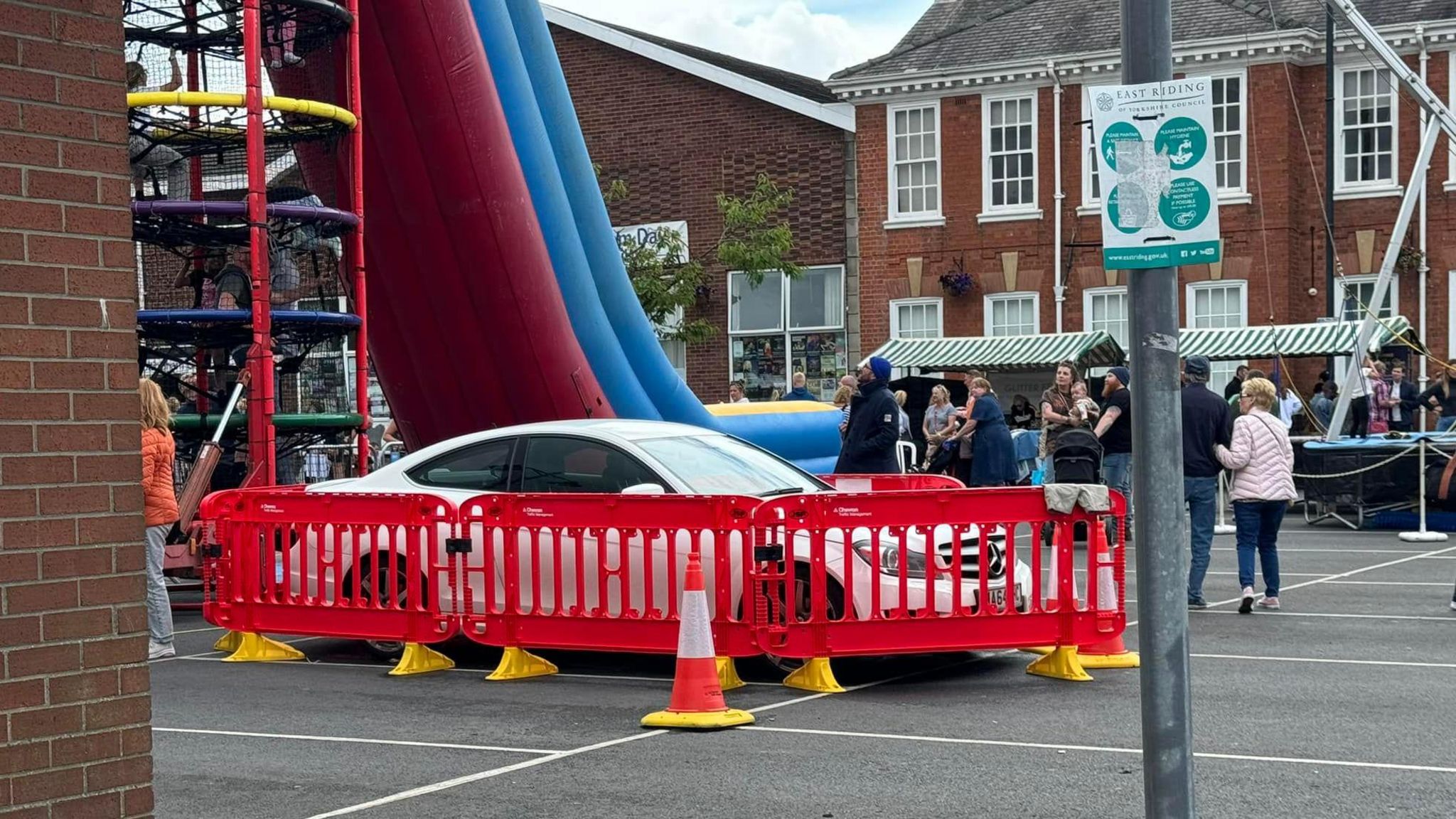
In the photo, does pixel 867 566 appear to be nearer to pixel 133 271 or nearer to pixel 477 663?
pixel 477 663

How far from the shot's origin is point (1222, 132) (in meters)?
30.4

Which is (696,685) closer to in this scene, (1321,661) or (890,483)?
(1321,661)

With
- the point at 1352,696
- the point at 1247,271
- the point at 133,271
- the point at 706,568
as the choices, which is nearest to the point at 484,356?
the point at 706,568

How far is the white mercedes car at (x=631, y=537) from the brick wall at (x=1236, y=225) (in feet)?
66.0

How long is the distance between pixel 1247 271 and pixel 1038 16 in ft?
22.3

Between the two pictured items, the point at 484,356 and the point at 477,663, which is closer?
the point at 477,663

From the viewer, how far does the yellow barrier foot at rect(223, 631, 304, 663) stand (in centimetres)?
1120

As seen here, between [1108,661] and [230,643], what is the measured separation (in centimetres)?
586

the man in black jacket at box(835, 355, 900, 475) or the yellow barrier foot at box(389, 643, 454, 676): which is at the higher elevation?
the man in black jacket at box(835, 355, 900, 475)

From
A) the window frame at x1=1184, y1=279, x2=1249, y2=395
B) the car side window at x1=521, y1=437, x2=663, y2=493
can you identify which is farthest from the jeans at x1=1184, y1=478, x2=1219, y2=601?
the window frame at x1=1184, y1=279, x2=1249, y2=395

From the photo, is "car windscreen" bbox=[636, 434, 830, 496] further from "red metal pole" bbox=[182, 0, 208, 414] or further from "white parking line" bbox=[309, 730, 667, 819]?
"red metal pole" bbox=[182, 0, 208, 414]

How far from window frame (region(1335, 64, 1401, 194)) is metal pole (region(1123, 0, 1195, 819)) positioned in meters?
26.9

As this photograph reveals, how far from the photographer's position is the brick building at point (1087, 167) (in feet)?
96.9

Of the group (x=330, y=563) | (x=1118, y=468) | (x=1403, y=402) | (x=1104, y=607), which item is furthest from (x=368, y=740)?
(x=1403, y=402)
